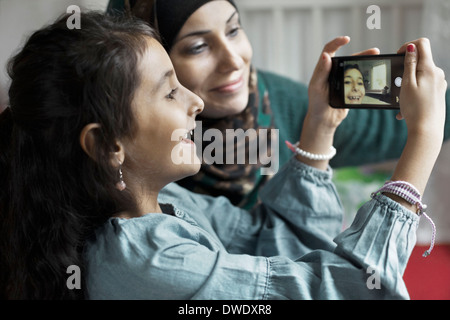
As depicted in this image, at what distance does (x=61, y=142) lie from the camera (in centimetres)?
64

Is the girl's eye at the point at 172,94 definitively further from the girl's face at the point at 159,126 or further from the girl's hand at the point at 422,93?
the girl's hand at the point at 422,93

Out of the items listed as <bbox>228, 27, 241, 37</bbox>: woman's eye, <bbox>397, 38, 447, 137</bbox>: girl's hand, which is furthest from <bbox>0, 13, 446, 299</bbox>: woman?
<bbox>228, 27, 241, 37</bbox>: woman's eye

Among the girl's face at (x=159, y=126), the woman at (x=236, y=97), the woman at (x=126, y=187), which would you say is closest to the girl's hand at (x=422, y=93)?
the woman at (x=126, y=187)

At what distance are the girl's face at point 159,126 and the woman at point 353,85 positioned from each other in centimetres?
24

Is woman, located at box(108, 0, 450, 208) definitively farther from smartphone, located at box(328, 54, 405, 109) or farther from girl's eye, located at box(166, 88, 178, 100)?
girl's eye, located at box(166, 88, 178, 100)

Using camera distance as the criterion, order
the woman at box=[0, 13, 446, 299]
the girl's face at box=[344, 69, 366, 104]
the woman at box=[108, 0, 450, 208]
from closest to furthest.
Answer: the woman at box=[0, 13, 446, 299]
the girl's face at box=[344, 69, 366, 104]
the woman at box=[108, 0, 450, 208]

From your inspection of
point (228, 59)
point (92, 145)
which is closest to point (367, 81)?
point (228, 59)

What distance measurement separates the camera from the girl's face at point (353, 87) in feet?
2.38

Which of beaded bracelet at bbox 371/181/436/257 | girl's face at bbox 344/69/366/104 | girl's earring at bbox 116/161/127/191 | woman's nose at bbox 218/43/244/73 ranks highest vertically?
woman's nose at bbox 218/43/244/73

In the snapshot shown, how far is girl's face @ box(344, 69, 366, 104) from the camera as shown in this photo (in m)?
0.73

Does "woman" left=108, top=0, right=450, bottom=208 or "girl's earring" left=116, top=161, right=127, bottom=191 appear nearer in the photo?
"girl's earring" left=116, top=161, right=127, bottom=191

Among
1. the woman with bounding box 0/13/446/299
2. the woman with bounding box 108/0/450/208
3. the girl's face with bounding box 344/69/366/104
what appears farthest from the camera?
the woman with bounding box 108/0/450/208

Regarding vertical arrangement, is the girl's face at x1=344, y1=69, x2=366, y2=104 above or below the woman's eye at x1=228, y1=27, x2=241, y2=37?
below

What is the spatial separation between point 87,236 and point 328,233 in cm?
40
